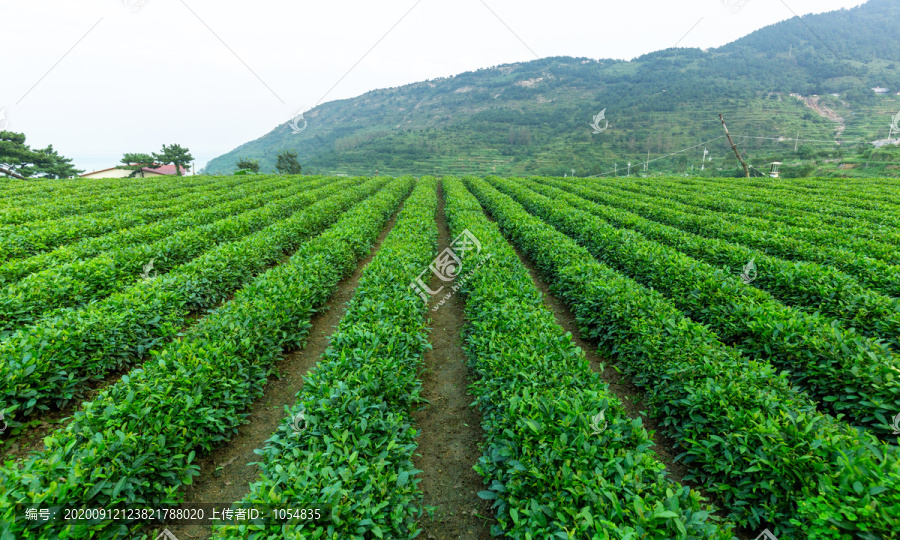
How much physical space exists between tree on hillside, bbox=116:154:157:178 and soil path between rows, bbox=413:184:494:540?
6679cm

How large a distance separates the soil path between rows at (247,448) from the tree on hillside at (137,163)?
65.1 metres

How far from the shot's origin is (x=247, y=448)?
419 cm

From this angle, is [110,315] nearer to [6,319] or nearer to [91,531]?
[6,319]

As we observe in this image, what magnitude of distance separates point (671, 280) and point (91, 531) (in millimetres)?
8614

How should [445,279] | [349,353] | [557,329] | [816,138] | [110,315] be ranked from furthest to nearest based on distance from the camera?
[816,138], [445,279], [110,315], [557,329], [349,353]

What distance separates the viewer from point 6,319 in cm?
536

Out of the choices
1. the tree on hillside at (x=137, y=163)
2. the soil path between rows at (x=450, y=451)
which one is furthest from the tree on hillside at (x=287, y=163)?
the soil path between rows at (x=450, y=451)

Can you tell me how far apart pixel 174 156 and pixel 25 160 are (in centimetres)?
1635

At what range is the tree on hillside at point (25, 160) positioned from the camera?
37844 mm

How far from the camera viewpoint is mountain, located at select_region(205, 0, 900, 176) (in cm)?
8488

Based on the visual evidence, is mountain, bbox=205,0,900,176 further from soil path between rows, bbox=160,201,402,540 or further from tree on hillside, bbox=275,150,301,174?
soil path between rows, bbox=160,201,402,540

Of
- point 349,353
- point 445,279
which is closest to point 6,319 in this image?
point 349,353

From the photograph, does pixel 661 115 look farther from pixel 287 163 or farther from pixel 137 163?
pixel 137 163

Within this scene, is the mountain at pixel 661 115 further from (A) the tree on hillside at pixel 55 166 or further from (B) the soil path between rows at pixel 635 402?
(B) the soil path between rows at pixel 635 402
